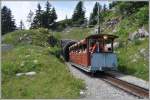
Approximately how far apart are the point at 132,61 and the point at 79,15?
257 feet

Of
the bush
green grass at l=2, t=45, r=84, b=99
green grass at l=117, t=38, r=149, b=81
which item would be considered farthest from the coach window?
the bush

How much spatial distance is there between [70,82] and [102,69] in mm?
7376

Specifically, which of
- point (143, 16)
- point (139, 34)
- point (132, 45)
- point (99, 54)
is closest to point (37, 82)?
point (99, 54)

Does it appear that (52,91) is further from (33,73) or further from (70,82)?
(33,73)

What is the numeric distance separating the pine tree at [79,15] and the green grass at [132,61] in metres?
67.7

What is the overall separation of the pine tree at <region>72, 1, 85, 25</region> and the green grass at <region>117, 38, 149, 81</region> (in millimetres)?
67670

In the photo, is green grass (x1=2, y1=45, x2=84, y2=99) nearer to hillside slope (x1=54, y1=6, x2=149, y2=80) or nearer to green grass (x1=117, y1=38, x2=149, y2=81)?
green grass (x1=117, y1=38, x2=149, y2=81)

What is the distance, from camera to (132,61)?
2633cm

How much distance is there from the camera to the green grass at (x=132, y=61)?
22531mm

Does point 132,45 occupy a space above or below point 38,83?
above

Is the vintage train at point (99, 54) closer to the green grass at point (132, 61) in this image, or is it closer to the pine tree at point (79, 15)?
the green grass at point (132, 61)

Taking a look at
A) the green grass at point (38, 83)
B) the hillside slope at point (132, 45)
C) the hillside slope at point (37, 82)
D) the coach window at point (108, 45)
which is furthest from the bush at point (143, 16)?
the green grass at point (38, 83)

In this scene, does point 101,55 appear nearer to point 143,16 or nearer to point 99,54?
point 99,54

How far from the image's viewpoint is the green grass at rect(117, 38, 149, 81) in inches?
887
